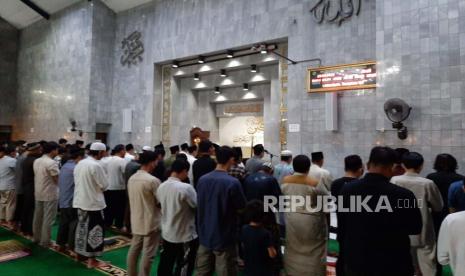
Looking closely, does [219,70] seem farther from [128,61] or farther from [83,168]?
[83,168]

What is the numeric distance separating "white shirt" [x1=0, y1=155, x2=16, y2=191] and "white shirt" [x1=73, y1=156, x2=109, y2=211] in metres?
2.00

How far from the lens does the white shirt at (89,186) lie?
12.9 feet

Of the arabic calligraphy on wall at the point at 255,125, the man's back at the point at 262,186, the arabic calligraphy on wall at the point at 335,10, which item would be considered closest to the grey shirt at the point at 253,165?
the man's back at the point at 262,186

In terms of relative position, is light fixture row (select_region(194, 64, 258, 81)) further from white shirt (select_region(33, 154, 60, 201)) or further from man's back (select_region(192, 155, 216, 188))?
white shirt (select_region(33, 154, 60, 201))

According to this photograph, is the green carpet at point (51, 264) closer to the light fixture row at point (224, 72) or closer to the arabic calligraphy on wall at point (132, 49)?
the light fixture row at point (224, 72)

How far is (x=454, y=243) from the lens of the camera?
175 cm

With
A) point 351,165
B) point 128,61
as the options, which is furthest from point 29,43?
point 351,165

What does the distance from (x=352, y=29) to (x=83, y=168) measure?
6289mm

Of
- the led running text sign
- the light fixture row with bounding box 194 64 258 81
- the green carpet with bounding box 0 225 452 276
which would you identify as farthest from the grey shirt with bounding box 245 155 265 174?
the light fixture row with bounding box 194 64 258 81

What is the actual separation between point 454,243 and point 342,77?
20.4 ft

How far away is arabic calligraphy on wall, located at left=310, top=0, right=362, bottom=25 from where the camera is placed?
7.50 meters

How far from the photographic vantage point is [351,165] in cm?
293

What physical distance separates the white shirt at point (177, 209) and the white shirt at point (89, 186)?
1363mm

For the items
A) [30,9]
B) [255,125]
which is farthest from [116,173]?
[30,9]
